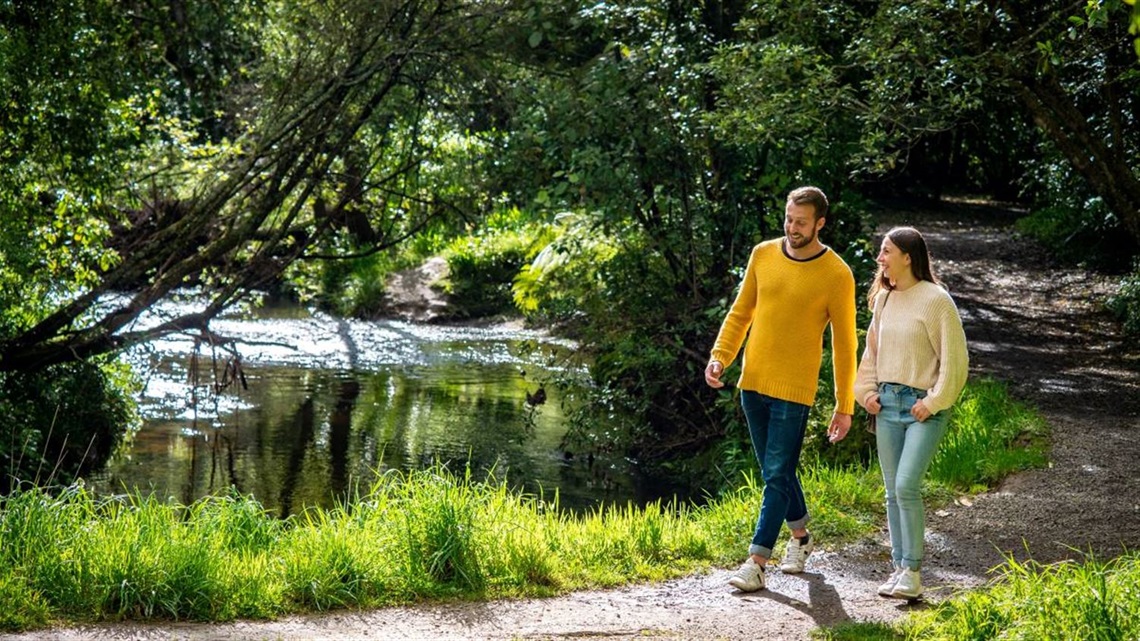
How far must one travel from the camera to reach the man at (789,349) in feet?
20.8

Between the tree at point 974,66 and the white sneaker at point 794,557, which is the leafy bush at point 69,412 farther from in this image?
the tree at point 974,66

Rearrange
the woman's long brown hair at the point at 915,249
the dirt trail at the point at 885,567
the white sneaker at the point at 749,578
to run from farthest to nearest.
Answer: the white sneaker at the point at 749,578 → the woman's long brown hair at the point at 915,249 → the dirt trail at the point at 885,567

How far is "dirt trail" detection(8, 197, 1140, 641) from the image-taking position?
5844 mm

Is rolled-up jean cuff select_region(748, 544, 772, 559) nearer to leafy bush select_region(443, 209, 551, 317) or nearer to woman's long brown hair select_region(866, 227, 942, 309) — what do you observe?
woman's long brown hair select_region(866, 227, 942, 309)

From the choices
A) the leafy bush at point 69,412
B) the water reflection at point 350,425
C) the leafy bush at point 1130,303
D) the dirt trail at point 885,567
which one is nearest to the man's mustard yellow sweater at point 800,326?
the dirt trail at point 885,567

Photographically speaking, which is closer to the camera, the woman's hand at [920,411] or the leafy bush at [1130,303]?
the woman's hand at [920,411]

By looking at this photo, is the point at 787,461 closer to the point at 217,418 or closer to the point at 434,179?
the point at 434,179

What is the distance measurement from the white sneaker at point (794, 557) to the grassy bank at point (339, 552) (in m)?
0.46

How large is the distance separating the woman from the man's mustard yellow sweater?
5.5 inches

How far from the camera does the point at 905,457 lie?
6.15 meters

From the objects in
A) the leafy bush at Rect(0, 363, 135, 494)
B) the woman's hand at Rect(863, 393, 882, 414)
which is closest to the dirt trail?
the woman's hand at Rect(863, 393, 882, 414)

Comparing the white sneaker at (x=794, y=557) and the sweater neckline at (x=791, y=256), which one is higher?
the sweater neckline at (x=791, y=256)

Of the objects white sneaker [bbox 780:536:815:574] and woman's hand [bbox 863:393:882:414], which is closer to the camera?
woman's hand [bbox 863:393:882:414]

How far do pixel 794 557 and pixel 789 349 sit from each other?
4.17 feet
